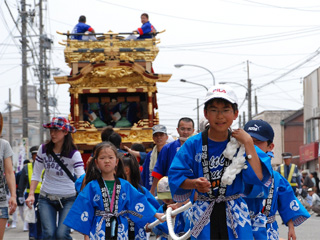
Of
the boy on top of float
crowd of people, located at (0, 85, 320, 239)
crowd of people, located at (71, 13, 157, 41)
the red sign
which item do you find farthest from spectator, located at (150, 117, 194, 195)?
the red sign

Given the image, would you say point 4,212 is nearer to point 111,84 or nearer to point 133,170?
point 133,170

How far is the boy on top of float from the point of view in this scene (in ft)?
16.0

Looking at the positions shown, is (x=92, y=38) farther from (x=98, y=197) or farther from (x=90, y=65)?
(x=98, y=197)

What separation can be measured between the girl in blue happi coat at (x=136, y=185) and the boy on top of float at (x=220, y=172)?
7.47 ft

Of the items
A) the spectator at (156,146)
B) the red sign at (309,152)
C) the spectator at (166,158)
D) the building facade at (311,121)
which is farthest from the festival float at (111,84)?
the red sign at (309,152)

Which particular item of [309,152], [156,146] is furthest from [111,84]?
[309,152]

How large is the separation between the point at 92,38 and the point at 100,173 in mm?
14166

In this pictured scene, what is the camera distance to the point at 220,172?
4969 millimetres

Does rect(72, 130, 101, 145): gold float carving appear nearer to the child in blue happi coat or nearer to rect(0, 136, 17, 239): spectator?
rect(0, 136, 17, 239): spectator

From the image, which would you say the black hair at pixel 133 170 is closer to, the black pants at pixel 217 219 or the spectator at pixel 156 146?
the spectator at pixel 156 146

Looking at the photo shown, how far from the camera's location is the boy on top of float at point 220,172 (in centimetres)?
488

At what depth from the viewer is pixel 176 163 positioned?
5125mm

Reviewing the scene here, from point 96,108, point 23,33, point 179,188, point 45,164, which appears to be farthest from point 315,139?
point 179,188

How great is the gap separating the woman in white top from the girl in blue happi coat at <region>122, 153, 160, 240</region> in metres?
0.66
